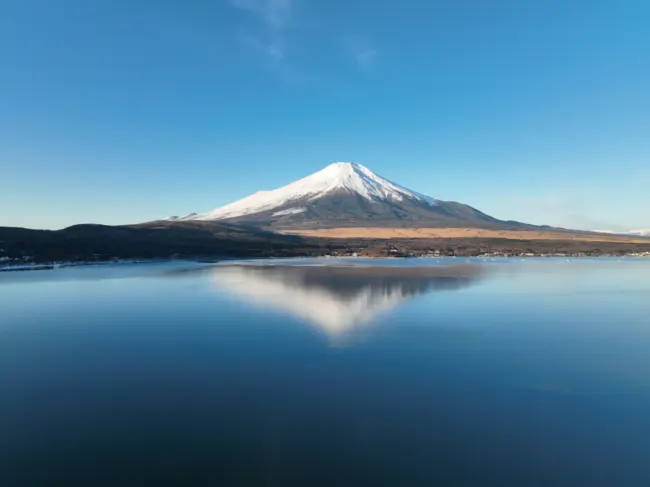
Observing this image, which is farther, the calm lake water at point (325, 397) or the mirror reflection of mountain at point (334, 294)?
the mirror reflection of mountain at point (334, 294)

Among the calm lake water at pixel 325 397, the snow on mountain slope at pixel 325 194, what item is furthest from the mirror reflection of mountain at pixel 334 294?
the snow on mountain slope at pixel 325 194

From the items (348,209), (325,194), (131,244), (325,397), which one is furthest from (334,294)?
(325,194)

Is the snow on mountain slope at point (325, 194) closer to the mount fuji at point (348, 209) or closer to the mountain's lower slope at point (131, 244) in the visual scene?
the mount fuji at point (348, 209)

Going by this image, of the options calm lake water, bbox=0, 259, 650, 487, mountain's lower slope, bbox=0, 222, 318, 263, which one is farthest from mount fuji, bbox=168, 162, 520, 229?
calm lake water, bbox=0, 259, 650, 487

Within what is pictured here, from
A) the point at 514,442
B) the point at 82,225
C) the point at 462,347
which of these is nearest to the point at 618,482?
the point at 514,442

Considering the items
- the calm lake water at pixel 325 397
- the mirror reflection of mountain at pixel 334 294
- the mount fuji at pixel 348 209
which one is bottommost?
the calm lake water at pixel 325 397
